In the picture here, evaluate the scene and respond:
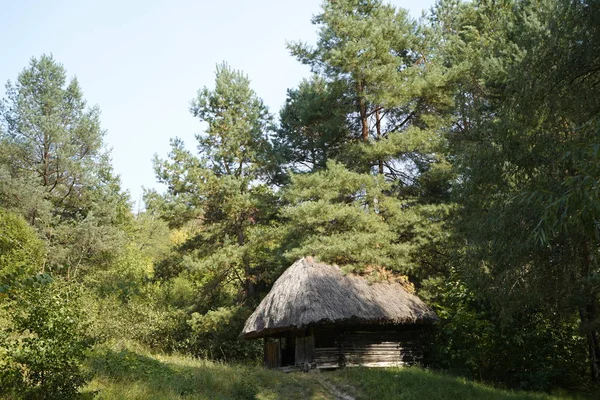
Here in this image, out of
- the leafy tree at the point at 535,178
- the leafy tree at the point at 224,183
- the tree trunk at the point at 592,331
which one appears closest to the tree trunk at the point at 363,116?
the leafy tree at the point at 224,183

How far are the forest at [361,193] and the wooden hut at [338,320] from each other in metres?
0.90

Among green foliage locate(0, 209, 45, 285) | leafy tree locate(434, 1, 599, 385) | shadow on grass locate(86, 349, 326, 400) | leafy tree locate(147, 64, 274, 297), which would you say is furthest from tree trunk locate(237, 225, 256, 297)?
leafy tree locate(434, 1, 599, 385)

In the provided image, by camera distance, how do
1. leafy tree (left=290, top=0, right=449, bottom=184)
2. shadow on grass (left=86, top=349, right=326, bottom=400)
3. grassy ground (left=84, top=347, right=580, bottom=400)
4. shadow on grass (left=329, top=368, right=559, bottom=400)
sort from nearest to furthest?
shadow on grass (left=86, top=349, right=326, bottom=400) → grassy ground (left=84, top=347, right=580, bottom=400) → shadow on grass (left=329, top=368, right=559, bottom=400) → leafy tree (left=290, top=0, right=449, bottom=184)

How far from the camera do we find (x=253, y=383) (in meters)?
13.7

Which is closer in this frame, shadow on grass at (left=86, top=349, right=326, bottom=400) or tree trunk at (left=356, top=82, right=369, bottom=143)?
shadow on grass at (left=86, top=349, right=326, bottom=400)

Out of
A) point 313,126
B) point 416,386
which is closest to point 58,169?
point 313,126

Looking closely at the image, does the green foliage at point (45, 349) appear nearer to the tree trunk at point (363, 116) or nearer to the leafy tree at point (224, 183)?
the leafy tree at point (224, 183)

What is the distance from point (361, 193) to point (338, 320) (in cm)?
709

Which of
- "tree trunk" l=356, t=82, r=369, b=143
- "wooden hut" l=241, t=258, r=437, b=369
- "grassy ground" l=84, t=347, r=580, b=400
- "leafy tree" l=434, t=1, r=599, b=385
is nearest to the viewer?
"grassy ground" l=84, t=347, r=580, b=400

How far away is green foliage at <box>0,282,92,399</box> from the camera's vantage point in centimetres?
758

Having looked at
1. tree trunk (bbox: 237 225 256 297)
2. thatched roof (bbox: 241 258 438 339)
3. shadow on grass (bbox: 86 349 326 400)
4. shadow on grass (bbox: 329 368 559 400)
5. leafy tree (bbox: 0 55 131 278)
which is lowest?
shadow on grass (bbox: 329 368 559 400)

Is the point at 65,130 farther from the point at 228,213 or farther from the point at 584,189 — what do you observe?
the point at 584,189

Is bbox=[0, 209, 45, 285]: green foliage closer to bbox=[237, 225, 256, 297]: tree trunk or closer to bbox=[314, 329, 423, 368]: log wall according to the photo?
bbox=[237, 225, 256, 297]: tree trunk

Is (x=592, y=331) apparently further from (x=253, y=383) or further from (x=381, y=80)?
(x=381, y=80)
